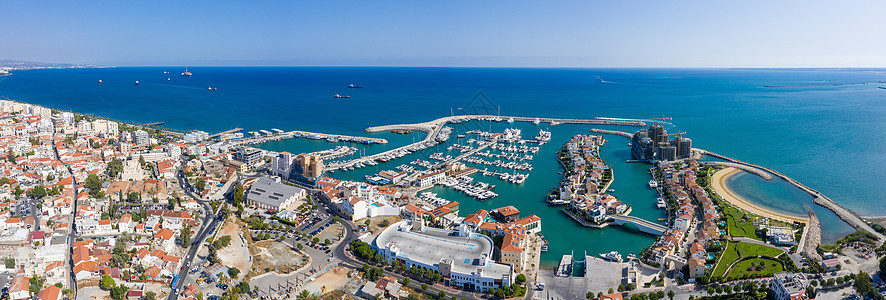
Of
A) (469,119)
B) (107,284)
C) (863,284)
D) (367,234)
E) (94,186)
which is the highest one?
(469,119)

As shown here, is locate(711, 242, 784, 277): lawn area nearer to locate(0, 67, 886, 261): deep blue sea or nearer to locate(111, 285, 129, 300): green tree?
locate(0, 67, 886, 261): deep blue sea

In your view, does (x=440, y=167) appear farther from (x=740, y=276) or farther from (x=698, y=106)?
(x=698, y=106)

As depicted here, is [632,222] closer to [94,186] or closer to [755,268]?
[755,268]

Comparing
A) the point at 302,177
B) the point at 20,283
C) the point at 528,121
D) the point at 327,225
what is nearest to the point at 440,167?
the point at 302,177

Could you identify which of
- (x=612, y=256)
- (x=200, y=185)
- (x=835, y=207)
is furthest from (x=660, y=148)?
(x=200, y=185)

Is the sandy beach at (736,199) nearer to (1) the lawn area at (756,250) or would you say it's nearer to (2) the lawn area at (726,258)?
(1) the lawn area at (756,250)

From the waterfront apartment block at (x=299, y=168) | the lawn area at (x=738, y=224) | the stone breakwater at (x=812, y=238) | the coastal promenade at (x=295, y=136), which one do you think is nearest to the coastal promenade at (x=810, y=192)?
the stone breakwater at (x=812, y=238)

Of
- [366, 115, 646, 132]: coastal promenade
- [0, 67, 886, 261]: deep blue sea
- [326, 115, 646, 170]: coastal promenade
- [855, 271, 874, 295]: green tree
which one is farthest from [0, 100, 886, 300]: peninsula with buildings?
[366, 115, 646, 132]: coastal promenade
